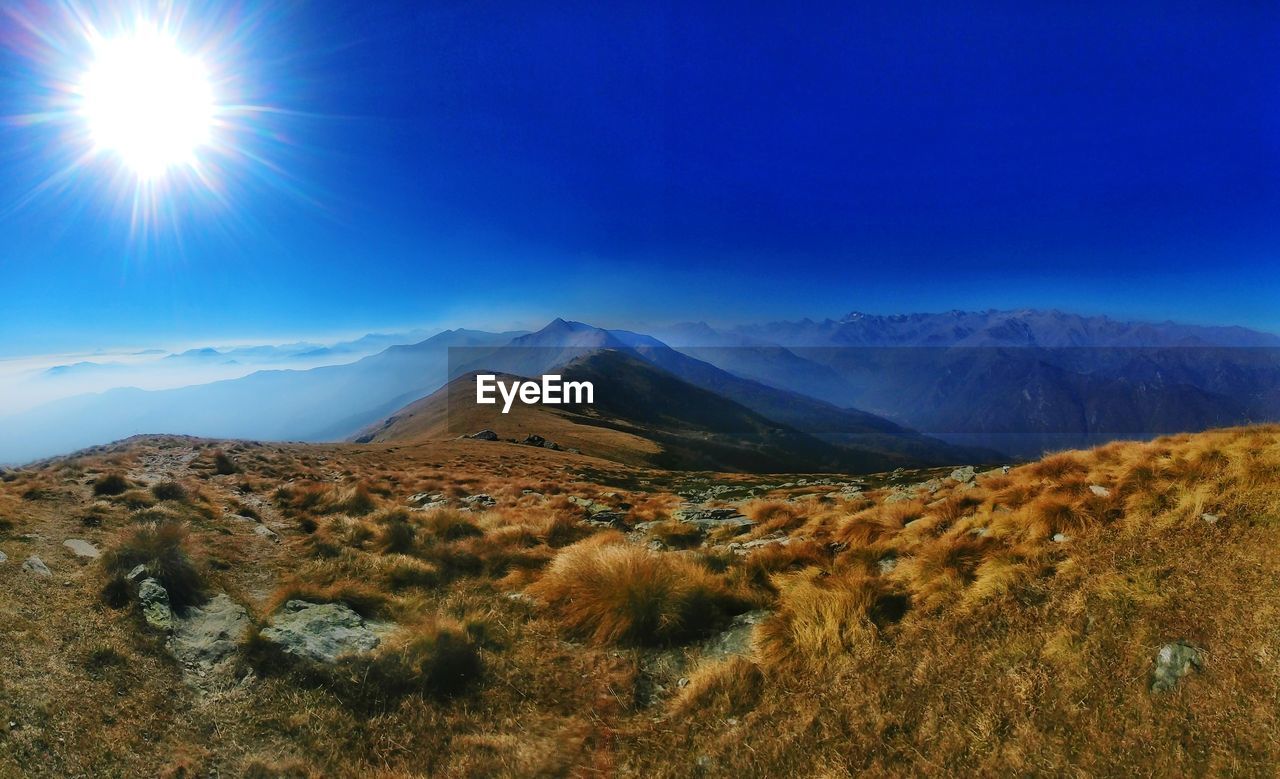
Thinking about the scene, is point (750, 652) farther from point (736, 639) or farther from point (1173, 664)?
point (1173, 664)

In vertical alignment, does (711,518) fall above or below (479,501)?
above

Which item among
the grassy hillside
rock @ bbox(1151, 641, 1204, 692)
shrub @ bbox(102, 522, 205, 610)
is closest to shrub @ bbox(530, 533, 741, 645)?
the grassy hillside

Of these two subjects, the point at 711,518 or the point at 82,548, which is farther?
the point at 711,518

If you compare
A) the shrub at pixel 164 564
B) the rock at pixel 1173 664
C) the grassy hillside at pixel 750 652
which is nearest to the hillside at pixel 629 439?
the shrub at pixel 164 564

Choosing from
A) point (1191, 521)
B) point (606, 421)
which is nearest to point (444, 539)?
point (1191, 521)

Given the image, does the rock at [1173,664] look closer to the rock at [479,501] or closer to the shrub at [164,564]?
the shrub at [164,564]

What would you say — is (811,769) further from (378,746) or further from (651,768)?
(378,746)

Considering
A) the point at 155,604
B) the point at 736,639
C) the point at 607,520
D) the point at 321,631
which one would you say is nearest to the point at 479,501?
the point at 607,520
